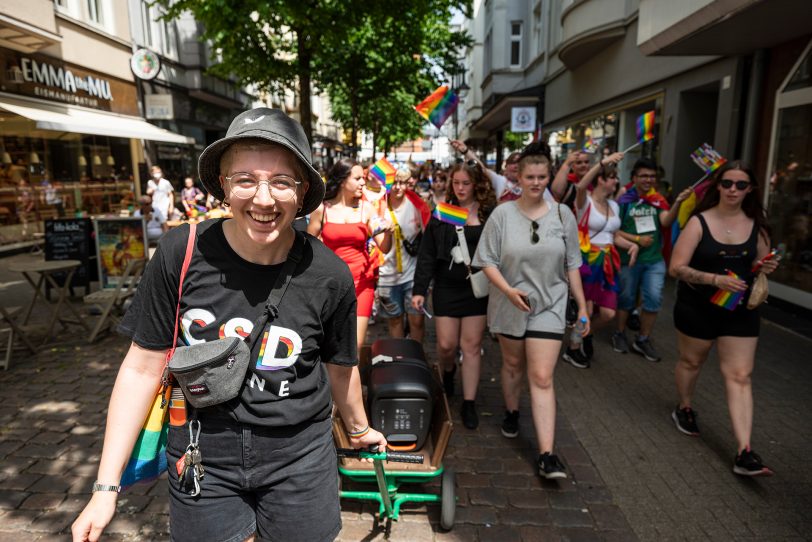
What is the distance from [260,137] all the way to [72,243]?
7.92 m

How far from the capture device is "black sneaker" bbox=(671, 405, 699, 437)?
13.3 ft

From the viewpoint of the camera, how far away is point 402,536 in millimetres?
2965

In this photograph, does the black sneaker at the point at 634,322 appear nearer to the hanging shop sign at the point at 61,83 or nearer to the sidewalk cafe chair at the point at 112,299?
the sidewalk cafe chair at the point at 112,299

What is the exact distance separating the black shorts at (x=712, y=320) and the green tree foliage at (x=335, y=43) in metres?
8.22

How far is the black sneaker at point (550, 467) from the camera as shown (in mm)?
3367

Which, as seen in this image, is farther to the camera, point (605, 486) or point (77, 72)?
point (77, 72)

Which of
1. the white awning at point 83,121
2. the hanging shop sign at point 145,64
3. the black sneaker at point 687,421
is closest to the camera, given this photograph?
the black sneaker at point 687,421

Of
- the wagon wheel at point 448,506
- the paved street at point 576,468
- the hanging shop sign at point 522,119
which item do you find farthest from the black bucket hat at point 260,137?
the hanging shop sign at point 522,119

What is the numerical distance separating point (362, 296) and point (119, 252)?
554cm

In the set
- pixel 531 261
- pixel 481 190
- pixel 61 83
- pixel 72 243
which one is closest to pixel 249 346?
pixel 531 261

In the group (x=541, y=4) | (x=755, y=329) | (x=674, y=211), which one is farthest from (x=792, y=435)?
(x=541, y=4)

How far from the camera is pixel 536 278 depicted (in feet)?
11.5

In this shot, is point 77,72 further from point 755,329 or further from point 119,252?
point 755,329

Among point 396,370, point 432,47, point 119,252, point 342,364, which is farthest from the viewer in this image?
point 432,47
